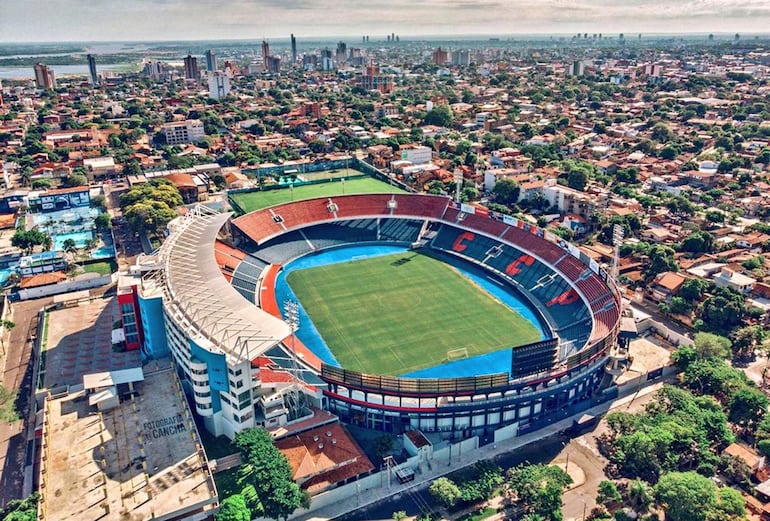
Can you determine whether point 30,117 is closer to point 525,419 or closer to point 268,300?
point 268,300

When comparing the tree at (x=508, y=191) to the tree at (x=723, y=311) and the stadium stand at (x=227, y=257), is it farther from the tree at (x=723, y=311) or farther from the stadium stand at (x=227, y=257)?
the stadium stand at (x=227, y=257)

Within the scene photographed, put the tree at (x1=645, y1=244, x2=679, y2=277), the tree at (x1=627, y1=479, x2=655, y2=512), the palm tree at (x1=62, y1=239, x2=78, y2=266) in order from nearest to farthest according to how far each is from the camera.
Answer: the tree at (x1=627, y1=479, x2=655, y2=512), the tree at (x1=645, y1=244, x2=679, y2=277), the palm tree at (x1=62, y1=239, x2=78, y2=266)

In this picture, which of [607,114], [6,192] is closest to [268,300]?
[6,192]

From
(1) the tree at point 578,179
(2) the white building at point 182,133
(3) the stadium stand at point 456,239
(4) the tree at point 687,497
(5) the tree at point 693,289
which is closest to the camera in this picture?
(4) the tree at point 687,497

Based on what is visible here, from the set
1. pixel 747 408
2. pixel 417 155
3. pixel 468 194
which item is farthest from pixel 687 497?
pixel 417 155

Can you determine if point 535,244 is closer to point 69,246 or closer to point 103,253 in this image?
point 103,253

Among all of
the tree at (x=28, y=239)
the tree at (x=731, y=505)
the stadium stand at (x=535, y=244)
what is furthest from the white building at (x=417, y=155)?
the tree at (x=731, y=505)

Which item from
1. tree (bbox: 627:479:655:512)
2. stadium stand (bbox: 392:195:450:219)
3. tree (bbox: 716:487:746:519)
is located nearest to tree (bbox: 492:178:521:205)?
stadium stand (bbox: 392:195:450:219)

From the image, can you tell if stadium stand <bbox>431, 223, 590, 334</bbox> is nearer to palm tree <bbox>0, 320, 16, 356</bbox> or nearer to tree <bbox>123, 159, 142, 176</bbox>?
palm tree <bbox>0, 320, 16, 356</bbox>
